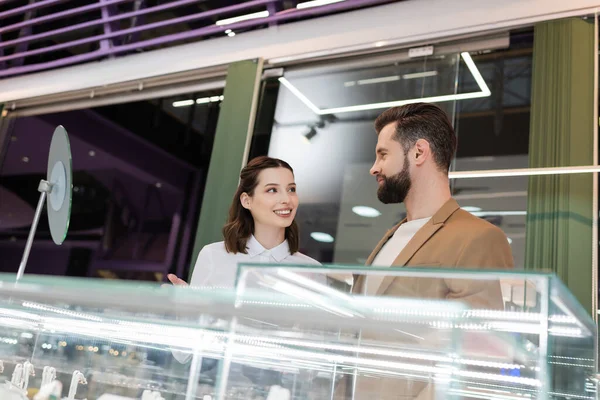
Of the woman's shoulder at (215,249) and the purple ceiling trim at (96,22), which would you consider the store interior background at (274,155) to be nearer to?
the purple ceiling trim at (96,22)

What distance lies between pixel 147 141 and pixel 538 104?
3.38 metres

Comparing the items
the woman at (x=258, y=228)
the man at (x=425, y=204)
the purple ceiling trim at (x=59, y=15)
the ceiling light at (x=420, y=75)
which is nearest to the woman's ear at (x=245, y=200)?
the woman at (x=258, y=228)

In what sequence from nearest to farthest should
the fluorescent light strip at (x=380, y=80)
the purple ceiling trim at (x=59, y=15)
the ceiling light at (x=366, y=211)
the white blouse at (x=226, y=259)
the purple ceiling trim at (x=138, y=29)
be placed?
the white blouse at (x=226, y=259) < the ceiling light at (x=366, y=211) < the fluorescent light strip at (x=380, y=80) < the purple ceiling trim at (x=138, y=29) < the purple ceiling trim at (x=59, y=15)

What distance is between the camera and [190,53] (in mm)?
4312

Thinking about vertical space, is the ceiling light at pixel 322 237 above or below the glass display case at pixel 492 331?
above

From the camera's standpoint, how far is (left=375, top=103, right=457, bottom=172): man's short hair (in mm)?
1715

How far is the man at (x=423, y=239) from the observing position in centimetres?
84

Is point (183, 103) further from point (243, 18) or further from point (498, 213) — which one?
point (498, 213)

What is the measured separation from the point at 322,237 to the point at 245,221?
1.36 meters

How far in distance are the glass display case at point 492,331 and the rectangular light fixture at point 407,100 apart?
7.20 feet

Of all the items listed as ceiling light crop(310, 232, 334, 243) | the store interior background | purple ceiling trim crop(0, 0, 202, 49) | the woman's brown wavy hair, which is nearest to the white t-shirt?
the woman's brown wavy hair

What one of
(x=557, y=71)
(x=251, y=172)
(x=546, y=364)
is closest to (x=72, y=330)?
(x=546, y=364)

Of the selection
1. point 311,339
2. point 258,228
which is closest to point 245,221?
point 258,228

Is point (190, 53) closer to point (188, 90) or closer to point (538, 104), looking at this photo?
point (188, 90)
